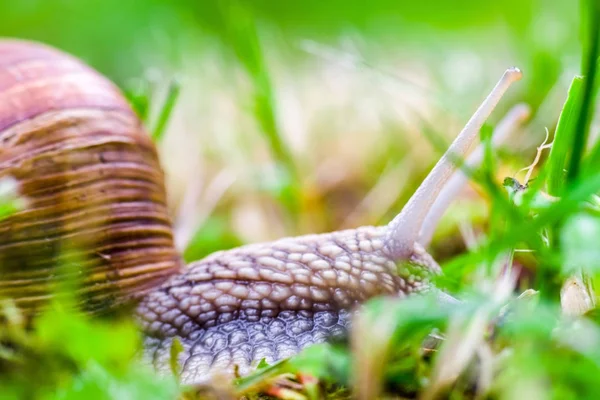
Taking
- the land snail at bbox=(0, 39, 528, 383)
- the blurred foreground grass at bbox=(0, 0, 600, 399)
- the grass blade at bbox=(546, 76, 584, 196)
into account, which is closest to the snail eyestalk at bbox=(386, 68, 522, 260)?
the land snail at bbox=(0, 39, 528, 383)

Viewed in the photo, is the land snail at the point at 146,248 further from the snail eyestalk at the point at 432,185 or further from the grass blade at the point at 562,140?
the grass blade at the point at 562,140

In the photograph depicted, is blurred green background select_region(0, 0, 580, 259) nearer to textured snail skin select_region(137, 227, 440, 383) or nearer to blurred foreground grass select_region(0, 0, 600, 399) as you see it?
blurred foreground grass select_region(0, 0, 600, 399)

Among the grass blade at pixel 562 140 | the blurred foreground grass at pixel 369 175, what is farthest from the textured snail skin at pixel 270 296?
the grass blade at pixel 562 140

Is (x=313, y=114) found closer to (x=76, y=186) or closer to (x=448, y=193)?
(x=448, y=193)

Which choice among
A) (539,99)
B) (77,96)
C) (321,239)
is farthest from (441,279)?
(539,99)

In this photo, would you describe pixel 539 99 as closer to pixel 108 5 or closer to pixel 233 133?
pixel 233 133

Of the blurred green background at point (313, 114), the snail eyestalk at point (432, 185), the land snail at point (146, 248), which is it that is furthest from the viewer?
the blurred green background at point (313, 114)

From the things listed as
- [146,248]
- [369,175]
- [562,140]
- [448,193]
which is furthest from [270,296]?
[369,175]

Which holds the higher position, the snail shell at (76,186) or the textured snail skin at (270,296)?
the snail shell at (76,186)
